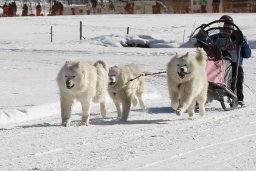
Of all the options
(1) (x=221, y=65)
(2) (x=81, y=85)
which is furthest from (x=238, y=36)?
(2) (x=81, y=85)

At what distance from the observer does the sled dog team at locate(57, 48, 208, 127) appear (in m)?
8.40

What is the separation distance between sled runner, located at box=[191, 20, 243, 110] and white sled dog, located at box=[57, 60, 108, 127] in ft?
6.50

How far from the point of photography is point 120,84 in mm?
9344

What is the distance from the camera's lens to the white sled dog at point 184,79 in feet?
29.9

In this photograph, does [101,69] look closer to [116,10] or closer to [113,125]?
[113,125]

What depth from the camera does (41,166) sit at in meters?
5.70

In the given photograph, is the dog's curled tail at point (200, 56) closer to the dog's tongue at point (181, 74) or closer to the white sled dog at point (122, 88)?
the dog's tongue at point (181, 74)

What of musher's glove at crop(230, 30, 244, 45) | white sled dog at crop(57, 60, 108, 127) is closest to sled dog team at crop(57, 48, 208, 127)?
white sled dog at crop(57, 60, 108, 127)

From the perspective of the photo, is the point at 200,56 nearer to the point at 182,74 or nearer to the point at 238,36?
the point at 182,74

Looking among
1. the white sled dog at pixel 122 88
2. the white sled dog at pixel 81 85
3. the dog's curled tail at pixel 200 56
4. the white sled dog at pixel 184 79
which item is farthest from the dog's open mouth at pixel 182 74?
the white sled dog at pixel 81 85

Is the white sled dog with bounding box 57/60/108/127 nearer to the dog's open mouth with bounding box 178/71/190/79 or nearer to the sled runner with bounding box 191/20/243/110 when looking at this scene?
the dog's open mouth with bounding box 178/71/190/79

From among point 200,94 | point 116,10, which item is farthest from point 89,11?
point 200,94

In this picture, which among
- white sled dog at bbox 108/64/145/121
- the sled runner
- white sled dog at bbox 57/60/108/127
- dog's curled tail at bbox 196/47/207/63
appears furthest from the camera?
the sled runner

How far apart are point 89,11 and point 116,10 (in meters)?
2.53
